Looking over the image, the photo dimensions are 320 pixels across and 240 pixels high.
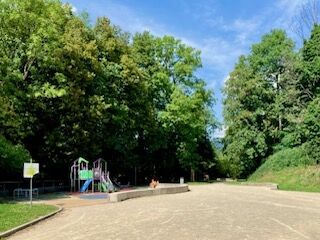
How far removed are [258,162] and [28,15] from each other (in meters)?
37.1

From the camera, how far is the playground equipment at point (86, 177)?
38.3m

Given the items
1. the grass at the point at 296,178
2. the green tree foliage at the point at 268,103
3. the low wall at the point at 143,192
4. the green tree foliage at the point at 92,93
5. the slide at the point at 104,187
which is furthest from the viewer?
the green tree foliage at the point at 268,103

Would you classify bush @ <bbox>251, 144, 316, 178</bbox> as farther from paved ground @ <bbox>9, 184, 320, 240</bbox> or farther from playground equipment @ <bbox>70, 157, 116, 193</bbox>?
paved ground @ <bbox>9, 184, 320, 240</bbox>

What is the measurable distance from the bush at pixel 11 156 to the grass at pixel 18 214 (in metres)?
8.07

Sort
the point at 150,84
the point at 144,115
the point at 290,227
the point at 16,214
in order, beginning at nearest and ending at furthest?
the point at 290,227 < the point at 16,214 < the point at 144,115 < the point at 150,84

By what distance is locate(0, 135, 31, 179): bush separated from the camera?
2962 cm

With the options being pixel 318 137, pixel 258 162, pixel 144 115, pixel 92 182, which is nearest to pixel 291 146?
pixel 258 162

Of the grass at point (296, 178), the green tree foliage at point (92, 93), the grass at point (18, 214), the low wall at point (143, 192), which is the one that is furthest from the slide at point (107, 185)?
the grass at point (18, 214)

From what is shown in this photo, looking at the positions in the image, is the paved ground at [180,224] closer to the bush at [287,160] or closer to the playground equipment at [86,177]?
the playground equipment at [86,177]

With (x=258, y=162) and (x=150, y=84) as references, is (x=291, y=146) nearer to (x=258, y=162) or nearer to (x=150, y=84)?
(x=258, y=162)

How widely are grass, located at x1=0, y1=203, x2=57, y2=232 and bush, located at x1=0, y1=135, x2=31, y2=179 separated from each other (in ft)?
26.5

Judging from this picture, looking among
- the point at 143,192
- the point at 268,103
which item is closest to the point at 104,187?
the point at 143,192

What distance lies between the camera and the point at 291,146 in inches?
2180

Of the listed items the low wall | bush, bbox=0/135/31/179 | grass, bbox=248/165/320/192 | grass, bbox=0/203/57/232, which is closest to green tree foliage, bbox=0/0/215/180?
bush, bbox=0/135/31/179
